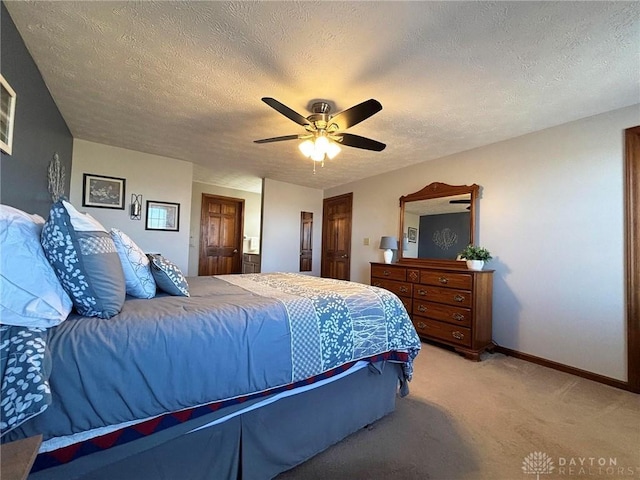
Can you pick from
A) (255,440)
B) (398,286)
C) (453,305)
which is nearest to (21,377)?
(255,440)

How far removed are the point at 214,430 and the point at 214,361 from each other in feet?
1.17

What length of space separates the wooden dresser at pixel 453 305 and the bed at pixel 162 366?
166 cm

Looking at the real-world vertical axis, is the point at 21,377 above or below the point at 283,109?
below

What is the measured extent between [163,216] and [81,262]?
3237 mm

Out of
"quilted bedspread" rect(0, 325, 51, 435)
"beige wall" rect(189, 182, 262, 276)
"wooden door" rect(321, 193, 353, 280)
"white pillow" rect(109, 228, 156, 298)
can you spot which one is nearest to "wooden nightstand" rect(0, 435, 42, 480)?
"quilted bedspread" rect(0, 325, 51, 435)

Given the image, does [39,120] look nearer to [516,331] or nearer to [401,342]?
[401,342]

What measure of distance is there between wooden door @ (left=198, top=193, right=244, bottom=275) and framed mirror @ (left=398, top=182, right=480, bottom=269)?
3696 millimetres

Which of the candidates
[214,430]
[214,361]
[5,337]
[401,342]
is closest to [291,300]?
[214,361]

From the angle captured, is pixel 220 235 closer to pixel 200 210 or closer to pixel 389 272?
pixel 200 210

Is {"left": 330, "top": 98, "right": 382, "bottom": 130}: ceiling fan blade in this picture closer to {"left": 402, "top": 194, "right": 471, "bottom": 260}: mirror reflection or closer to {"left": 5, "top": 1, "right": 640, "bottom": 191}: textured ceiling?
{"left": 5, "top": 1, "right": 640, "bottom": 191}: textured ceiling

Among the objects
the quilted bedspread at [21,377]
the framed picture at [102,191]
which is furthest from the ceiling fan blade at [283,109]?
the framed picture at [102,191]

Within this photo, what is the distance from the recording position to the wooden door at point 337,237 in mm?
5184

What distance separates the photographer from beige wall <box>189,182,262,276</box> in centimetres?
563

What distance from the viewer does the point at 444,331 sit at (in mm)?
3045
